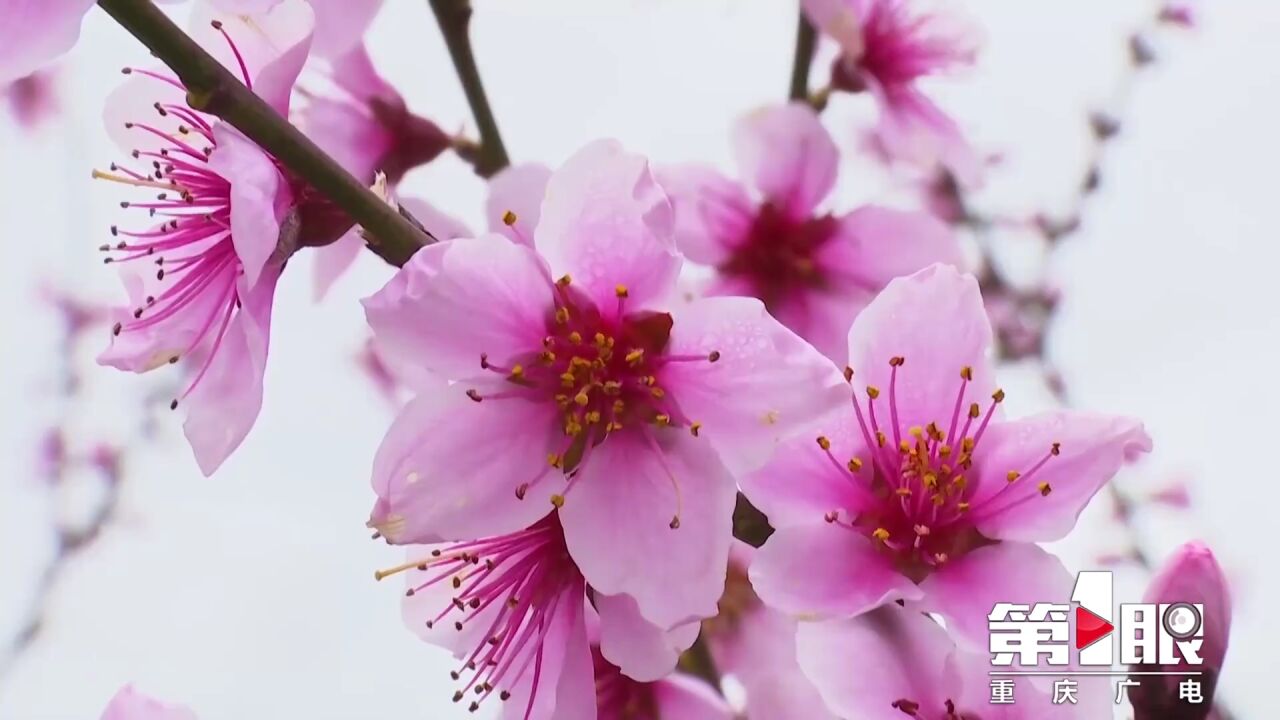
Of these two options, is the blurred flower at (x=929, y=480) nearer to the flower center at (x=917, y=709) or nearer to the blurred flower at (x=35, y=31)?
the flower center at (x=917, y=709)

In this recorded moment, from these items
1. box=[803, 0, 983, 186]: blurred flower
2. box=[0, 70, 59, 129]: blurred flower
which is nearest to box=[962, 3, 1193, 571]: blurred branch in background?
box=[803, 0, 983, 186]: blurred flower

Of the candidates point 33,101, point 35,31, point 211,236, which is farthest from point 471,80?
point 33,101

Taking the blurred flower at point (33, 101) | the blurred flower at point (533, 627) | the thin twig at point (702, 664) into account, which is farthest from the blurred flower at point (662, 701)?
the blurred flower at point (33, 101)

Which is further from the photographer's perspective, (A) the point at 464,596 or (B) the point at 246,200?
(A) the point at 464,596

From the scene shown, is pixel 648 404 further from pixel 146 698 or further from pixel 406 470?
pixel 146 698

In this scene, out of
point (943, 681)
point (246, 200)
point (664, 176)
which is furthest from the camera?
point (664, 176)

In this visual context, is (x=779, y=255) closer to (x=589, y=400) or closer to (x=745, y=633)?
(x=745, y=633)

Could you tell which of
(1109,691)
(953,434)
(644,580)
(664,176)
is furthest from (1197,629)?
(664,176)
